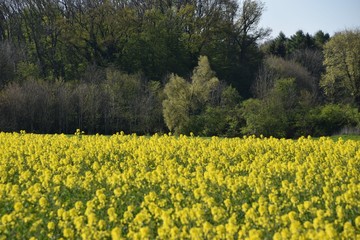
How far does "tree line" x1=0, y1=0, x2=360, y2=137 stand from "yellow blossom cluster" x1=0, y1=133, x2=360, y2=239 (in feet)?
64.9

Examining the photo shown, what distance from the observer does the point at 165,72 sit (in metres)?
54.0

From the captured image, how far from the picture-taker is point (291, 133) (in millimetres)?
35781

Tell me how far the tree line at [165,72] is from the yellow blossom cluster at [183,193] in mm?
19780

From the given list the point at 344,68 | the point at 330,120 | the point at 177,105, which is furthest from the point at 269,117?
the point at 344,68

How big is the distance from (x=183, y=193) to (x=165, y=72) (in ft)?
146

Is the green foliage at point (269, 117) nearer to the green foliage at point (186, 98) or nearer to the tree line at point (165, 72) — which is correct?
the tree line at point (165, 72)

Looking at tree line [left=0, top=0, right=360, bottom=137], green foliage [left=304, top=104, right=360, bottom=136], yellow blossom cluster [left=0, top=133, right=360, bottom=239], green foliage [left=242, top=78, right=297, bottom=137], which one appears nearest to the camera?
yellow blossom cluster [left=0, top=133, right=360, bottom=239]

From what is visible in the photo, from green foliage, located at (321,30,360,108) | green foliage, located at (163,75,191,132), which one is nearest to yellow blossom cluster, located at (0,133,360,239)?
green foliage, located at (163,75,191,132)

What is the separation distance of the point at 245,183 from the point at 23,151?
9.05 metres

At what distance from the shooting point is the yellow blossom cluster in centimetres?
742

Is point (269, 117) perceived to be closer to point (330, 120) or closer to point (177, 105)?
point (330, 120)

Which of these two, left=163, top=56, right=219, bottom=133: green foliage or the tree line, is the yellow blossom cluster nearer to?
the tree line

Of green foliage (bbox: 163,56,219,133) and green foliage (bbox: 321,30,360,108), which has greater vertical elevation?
green foliage (bbox: 321,30,360,108)

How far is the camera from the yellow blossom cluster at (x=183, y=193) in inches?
292
